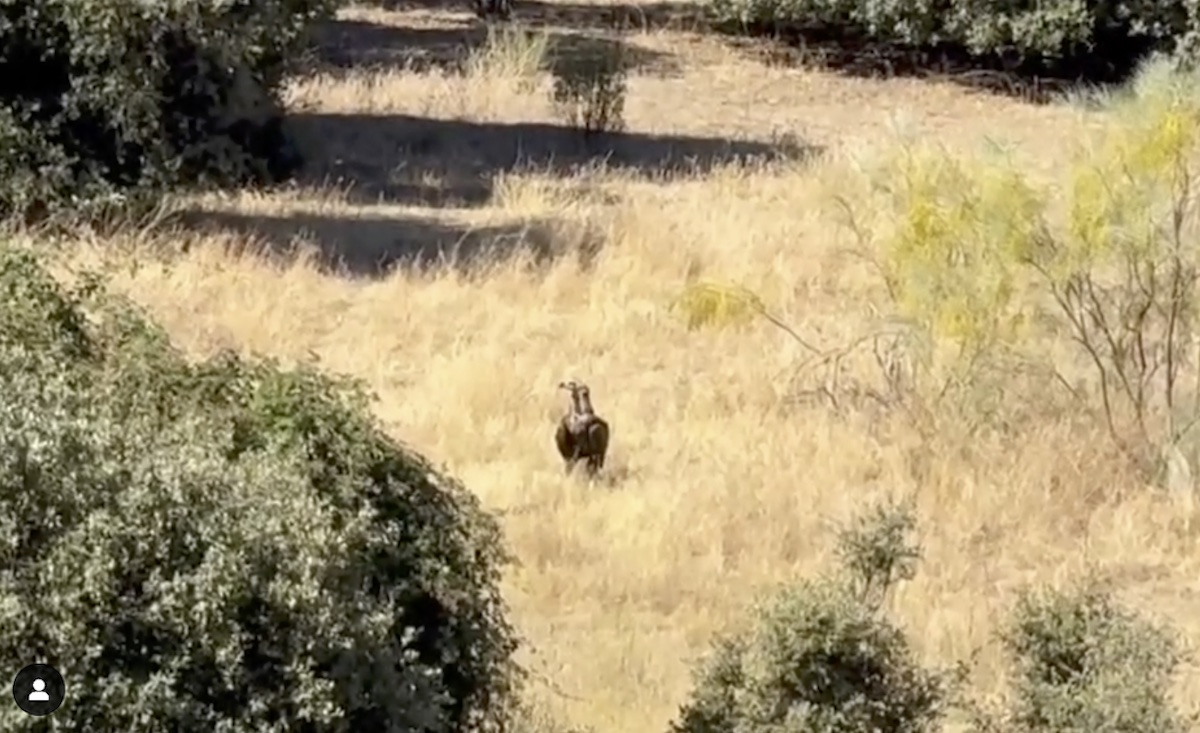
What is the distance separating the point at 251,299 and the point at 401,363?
1.06 meters

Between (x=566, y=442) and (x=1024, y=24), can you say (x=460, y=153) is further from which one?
(x=566, y=442)

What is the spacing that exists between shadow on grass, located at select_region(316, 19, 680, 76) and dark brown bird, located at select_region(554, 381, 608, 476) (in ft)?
33.4

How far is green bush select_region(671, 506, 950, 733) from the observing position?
5.88 m

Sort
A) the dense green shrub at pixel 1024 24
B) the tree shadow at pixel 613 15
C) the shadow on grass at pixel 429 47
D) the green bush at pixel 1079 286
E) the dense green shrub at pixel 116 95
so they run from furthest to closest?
the tree shadow at pixel 613 15
the dense green shrub at pixel 1024 24
the shadow on grass at pixel 429 47
the dense green shrub at pixel 116 95
the green bush at pixel 1079 286

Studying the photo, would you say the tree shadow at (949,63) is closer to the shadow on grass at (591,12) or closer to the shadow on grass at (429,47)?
the shadow on grass at (429,47)

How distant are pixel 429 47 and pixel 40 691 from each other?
55.4 ft

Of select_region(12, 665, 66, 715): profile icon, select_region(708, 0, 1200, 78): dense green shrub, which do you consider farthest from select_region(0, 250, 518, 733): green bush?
select_region(708, 0, 1200, 78): dense green shrub

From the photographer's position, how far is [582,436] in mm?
9297

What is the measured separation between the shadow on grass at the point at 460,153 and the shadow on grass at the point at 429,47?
7.35 ft

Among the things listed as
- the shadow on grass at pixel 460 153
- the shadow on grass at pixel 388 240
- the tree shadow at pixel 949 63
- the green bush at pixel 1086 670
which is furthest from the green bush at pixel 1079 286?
the tree shadow at pixel 949 63

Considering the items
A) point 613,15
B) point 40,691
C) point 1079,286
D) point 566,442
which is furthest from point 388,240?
point 613,15

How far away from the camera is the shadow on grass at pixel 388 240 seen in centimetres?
1272

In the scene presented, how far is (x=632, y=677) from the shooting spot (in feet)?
24.5

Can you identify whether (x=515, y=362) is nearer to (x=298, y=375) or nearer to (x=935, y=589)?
(x=935, y=589)
